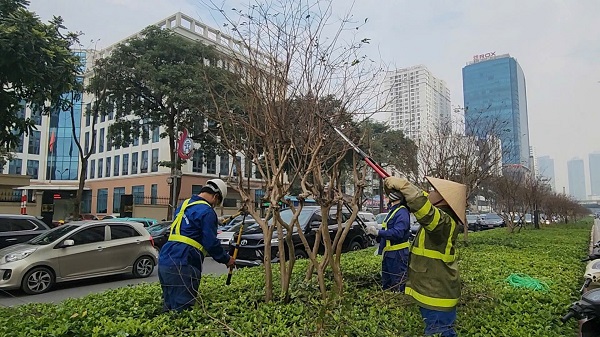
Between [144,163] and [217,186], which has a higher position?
[144,163]

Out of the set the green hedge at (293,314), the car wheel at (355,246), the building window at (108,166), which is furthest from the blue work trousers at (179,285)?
the building window at (108,166)

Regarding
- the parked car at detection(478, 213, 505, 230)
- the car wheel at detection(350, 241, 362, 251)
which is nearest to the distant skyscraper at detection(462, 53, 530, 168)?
the car wheel at detection(350, 241, 362, 251)

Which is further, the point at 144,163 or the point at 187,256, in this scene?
the point at 144,163

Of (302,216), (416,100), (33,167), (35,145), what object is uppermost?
(35,145)

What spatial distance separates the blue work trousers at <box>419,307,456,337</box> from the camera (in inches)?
132

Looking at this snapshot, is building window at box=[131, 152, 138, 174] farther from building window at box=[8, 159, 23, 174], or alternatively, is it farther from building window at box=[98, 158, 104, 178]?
building window at box=[8, 159, 23, 174]

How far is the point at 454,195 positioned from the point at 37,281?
7735 millimetres

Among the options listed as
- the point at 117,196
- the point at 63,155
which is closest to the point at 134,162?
the point at 117,196

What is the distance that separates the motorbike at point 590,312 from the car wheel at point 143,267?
27.9ft

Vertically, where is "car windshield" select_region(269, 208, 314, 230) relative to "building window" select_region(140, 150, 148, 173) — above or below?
below

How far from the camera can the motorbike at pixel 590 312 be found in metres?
3.37

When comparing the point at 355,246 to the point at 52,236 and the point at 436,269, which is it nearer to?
the point at 52,236

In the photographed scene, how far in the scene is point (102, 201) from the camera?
45.2m

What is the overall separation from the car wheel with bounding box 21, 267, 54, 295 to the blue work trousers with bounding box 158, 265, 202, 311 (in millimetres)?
5410
